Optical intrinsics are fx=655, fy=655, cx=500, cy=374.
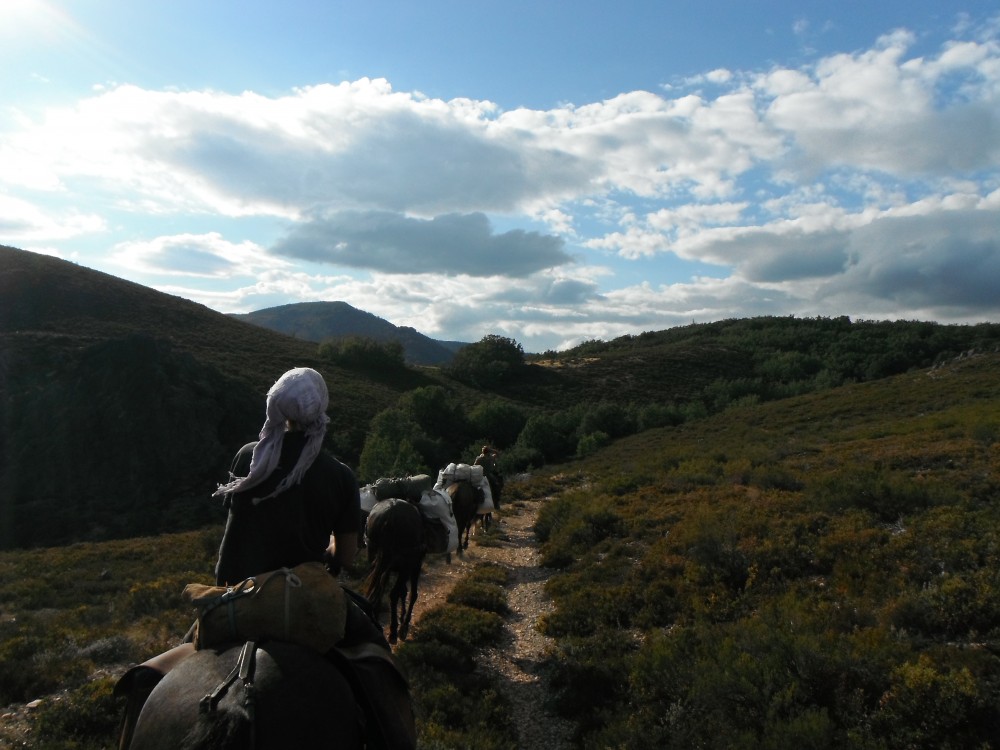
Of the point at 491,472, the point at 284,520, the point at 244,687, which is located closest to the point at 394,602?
the point at 284,520

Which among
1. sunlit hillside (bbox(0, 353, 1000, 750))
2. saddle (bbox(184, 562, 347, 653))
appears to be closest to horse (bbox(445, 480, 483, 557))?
sunlit hillside (bbox(0, 353, 1000, 750))

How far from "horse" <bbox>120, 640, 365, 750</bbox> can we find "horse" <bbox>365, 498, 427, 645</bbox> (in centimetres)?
530

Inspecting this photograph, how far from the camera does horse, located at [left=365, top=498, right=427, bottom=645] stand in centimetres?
803

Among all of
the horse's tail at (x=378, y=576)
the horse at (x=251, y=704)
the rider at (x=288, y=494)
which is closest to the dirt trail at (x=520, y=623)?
the horse's tail at (x=378, y=576)

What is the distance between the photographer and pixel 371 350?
58.9 meters

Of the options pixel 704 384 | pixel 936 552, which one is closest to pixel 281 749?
pixel 936 552

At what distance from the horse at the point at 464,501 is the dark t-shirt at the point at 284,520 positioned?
8.90 meters

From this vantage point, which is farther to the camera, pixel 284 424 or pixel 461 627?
pixel 461 627

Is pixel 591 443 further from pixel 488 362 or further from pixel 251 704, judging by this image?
pixel 251 704

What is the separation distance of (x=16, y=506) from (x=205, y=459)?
6.88m

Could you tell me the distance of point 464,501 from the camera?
12.8 m

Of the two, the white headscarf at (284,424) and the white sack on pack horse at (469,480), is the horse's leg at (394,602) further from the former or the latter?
the white headscarf at (284,424)

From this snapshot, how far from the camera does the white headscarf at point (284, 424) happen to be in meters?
3.32

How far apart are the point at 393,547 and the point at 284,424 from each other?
4942 mm
